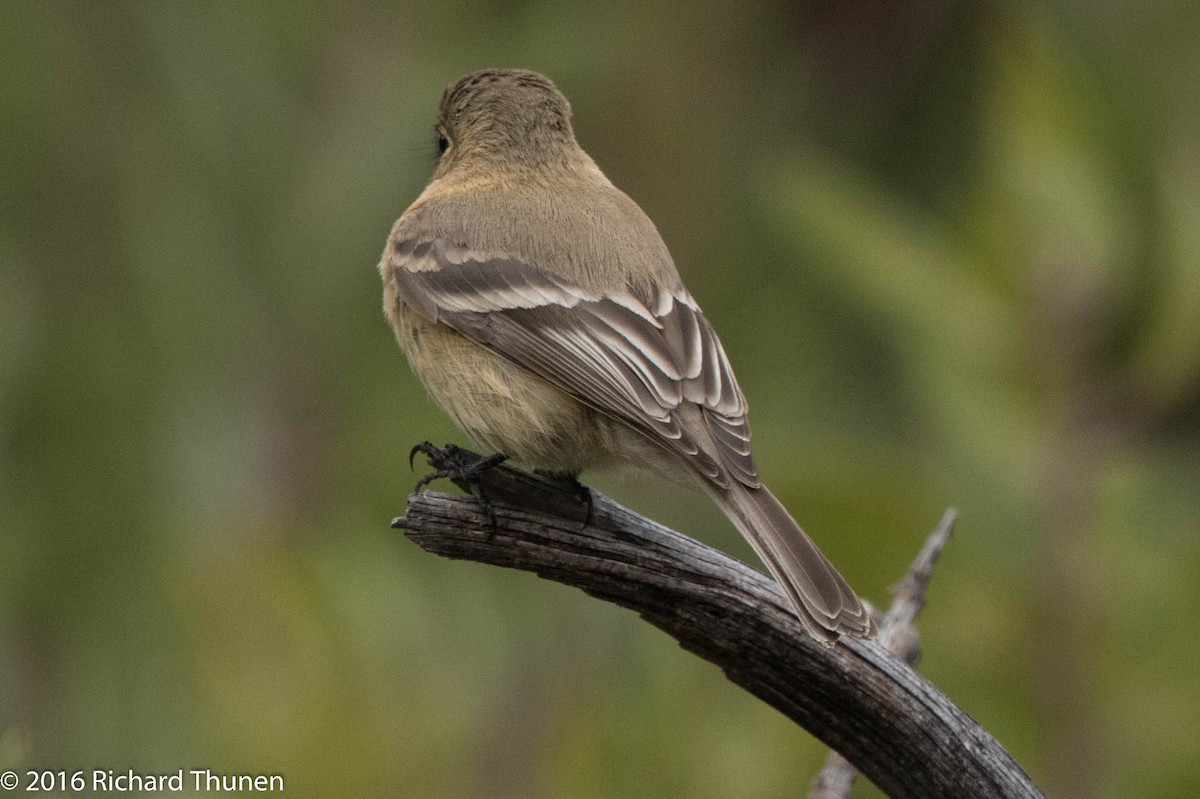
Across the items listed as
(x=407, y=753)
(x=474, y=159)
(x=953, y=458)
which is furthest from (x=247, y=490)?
(x=953, y=458)

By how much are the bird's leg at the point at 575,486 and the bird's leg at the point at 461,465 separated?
131 mm

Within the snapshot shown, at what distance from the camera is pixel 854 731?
350 centimetres

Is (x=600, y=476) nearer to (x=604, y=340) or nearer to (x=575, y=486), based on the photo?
(x=604, y=340)

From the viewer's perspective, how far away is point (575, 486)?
13.8 feet

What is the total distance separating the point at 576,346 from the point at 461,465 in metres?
0.39

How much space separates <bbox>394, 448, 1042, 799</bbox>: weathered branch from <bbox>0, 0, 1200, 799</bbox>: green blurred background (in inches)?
35.6

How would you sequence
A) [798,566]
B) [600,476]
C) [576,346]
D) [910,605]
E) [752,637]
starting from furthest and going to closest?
[600,476]
[576,346]
[910,605]
[798,566]
[752,637]

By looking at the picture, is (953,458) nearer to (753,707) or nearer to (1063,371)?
(1063,371)

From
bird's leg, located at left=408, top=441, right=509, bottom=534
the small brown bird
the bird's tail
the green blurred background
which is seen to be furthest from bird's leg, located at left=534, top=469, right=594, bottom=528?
the green blurred background

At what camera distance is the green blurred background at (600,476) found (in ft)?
15.6

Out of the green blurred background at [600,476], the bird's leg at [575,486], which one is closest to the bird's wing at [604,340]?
the bird's leg at [575,486]

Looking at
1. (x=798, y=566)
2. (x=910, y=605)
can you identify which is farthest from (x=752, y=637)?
(x=910, y=605)

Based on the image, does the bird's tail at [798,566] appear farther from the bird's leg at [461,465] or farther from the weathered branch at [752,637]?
the bird's leg at [461,465]

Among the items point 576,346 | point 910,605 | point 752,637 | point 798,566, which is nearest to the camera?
point 752,637
